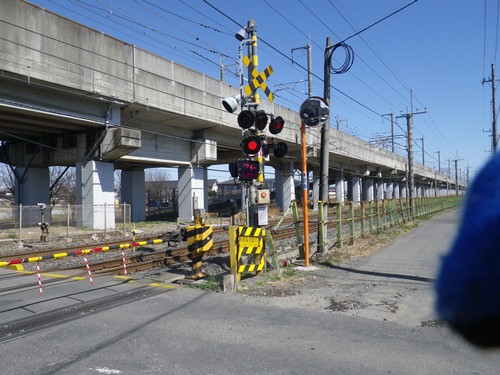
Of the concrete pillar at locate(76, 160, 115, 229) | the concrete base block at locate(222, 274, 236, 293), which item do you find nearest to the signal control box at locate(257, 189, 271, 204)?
the concrete base block at locate(222, 274, 236, 293)

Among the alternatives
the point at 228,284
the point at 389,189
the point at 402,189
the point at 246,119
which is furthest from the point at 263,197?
the point at 402,189

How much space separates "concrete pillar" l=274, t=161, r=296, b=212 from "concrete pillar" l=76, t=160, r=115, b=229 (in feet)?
73.1

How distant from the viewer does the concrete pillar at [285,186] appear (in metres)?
42.9

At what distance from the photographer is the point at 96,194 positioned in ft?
74.2

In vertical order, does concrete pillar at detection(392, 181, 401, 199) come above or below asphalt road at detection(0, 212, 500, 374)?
above

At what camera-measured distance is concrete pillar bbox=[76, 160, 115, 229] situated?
22.0m

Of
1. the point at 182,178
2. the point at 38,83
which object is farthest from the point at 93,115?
the point at 182,178

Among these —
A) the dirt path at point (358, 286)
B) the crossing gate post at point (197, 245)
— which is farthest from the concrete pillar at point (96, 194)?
the dirt path at point (358, 286)

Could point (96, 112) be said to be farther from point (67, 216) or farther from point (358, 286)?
point (358, 286)

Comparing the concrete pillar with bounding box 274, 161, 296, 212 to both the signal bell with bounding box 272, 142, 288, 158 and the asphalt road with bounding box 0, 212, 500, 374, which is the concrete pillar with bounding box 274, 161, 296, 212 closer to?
the signal bell with bounding box 272, 142, 288, 158

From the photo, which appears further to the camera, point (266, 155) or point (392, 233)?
point (392, 233)

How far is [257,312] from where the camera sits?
6.82 metres

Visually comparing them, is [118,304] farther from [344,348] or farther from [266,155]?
[266,155]

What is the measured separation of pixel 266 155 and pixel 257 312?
14.5 feet
